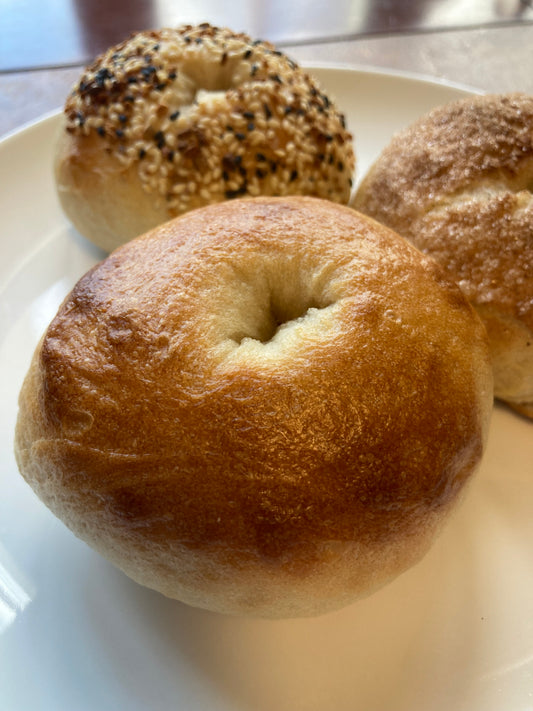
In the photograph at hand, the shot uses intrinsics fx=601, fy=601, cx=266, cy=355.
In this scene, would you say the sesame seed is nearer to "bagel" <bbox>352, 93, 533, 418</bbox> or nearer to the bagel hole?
"bagel" <bbox>352, 93, 533, 418</bbox>

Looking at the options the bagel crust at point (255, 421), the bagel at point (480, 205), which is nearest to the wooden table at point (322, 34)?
the bagel at point (480, 205)

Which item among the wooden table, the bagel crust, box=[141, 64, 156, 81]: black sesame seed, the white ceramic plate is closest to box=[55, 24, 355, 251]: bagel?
box=[141, 64, 156, 81]: black sesame seed

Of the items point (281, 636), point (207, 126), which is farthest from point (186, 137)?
point (281, 636)

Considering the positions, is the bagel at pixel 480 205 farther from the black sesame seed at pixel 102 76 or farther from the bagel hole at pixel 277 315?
the black sesame seed at pixel 102 76

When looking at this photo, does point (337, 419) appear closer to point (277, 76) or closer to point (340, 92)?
point (277, 76)

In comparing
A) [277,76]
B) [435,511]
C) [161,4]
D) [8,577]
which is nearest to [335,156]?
[277,76]

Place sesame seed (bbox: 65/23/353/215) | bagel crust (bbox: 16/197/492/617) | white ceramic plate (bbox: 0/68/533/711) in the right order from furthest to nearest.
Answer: sesame seed (bbox: 65/23/353/215) → white ceramic plate (bbox: 0/68/533/711) → bagel crust (bbox: 16/197/492/617)
